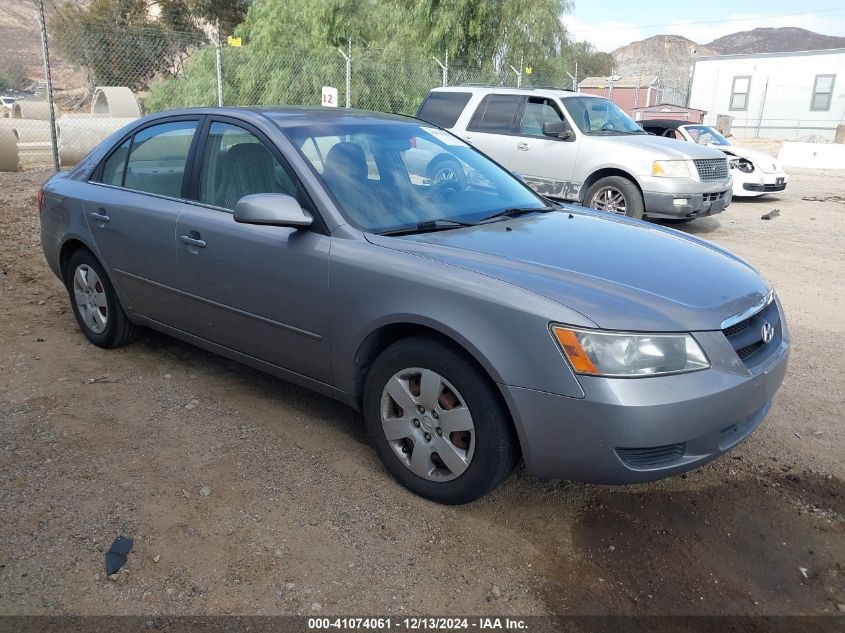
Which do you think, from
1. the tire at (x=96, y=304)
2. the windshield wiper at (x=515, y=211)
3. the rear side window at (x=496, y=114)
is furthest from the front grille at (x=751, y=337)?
the rear side window at (x=496, y=114)

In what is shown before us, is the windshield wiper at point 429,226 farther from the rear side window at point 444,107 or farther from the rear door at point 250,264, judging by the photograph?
the rear side window at point 444,107

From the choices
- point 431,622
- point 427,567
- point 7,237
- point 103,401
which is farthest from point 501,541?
point 7,237

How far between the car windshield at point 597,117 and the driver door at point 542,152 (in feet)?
0.65

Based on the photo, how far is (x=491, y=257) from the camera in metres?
3.00

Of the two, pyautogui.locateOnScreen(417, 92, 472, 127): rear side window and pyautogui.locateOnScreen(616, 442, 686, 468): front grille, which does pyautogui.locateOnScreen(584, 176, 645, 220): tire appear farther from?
pyautogui.locateOnScreen(616, 442, 686, 468): front grille

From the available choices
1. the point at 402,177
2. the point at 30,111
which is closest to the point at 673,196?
the point at 402,177

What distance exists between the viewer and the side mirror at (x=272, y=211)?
321 centimetres

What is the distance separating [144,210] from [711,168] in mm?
7653

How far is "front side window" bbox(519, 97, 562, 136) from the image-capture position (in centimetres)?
969

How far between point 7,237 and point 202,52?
11897 mm

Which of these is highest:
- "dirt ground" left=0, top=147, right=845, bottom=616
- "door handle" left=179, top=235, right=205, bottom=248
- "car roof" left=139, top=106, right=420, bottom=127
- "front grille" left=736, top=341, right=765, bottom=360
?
"car roof" left=139, top=106, right=420, bottom=127

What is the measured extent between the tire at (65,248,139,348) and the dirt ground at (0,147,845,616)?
1.26ft

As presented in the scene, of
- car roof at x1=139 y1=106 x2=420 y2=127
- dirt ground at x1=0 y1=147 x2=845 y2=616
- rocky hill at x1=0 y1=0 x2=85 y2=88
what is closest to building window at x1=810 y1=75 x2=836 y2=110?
dirt ground at x1=0 y1=147 x2=845 y2=616

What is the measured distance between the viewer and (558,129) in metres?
9.34
